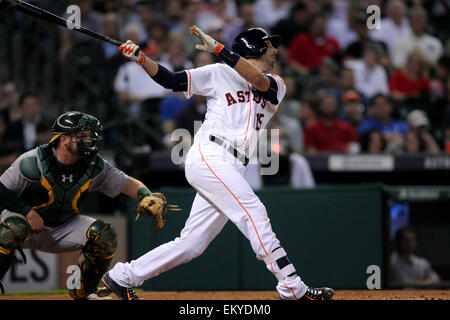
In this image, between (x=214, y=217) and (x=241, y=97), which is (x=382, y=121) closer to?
(x=241, y=97)

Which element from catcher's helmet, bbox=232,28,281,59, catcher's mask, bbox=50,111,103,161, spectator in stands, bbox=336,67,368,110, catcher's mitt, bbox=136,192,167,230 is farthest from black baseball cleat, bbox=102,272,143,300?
spectator in stands, bbox=336,67,368,110

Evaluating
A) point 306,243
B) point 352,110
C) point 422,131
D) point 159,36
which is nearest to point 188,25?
point 159,36

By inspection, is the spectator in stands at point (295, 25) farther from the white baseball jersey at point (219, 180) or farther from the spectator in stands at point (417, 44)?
the white baseball jersey at point (219, 180)

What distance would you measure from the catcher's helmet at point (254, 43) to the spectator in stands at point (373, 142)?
3633 mm

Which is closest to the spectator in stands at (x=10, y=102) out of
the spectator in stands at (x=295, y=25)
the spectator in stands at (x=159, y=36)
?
the spectator in stands at (x=159, y=36)

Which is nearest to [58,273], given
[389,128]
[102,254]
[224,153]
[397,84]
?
[102,254]

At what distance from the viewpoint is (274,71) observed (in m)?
8.85

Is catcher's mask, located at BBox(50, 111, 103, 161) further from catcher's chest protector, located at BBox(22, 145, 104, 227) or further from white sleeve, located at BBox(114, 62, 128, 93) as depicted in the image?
white sleeve, located at BBox(114, 62, 128, 93)

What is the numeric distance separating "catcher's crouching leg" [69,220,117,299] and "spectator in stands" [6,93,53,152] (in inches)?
119

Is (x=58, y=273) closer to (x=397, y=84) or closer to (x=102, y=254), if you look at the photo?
(x=102, y=254)

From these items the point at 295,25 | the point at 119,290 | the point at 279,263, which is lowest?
the point at 119,290

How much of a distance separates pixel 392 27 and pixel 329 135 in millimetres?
3117

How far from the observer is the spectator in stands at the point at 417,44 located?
1039cm
